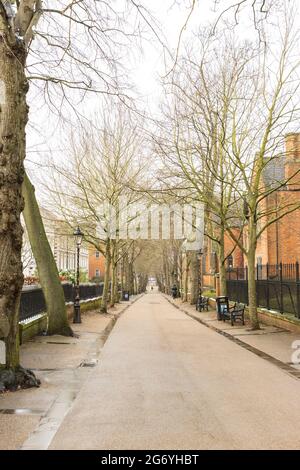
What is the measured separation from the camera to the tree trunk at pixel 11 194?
7820mm

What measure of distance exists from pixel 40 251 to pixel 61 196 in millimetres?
16744

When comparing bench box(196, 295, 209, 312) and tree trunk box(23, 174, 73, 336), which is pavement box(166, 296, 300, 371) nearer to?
tree trunk box(23, 174, 73, 336)

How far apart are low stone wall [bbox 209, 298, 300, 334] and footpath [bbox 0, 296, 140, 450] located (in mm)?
6439

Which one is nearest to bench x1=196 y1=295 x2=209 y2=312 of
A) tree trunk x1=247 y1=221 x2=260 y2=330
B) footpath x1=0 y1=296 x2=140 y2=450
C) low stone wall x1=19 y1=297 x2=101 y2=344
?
tree trunk x1=247 y1=221 x2=260 y2=330

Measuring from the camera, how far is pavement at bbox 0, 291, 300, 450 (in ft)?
17.9

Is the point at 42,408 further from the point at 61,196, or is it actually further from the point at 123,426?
the point at 61,196

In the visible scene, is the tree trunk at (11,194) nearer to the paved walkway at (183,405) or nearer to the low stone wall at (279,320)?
the paved walkway at (183,405)

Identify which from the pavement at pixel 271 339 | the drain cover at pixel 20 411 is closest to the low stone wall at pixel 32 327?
the pavement at pixel 271 339

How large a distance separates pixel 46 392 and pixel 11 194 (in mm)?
3181

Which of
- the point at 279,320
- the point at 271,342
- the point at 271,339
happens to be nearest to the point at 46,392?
the point at 271,342

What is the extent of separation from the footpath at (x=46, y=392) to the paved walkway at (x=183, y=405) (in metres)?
0.19
